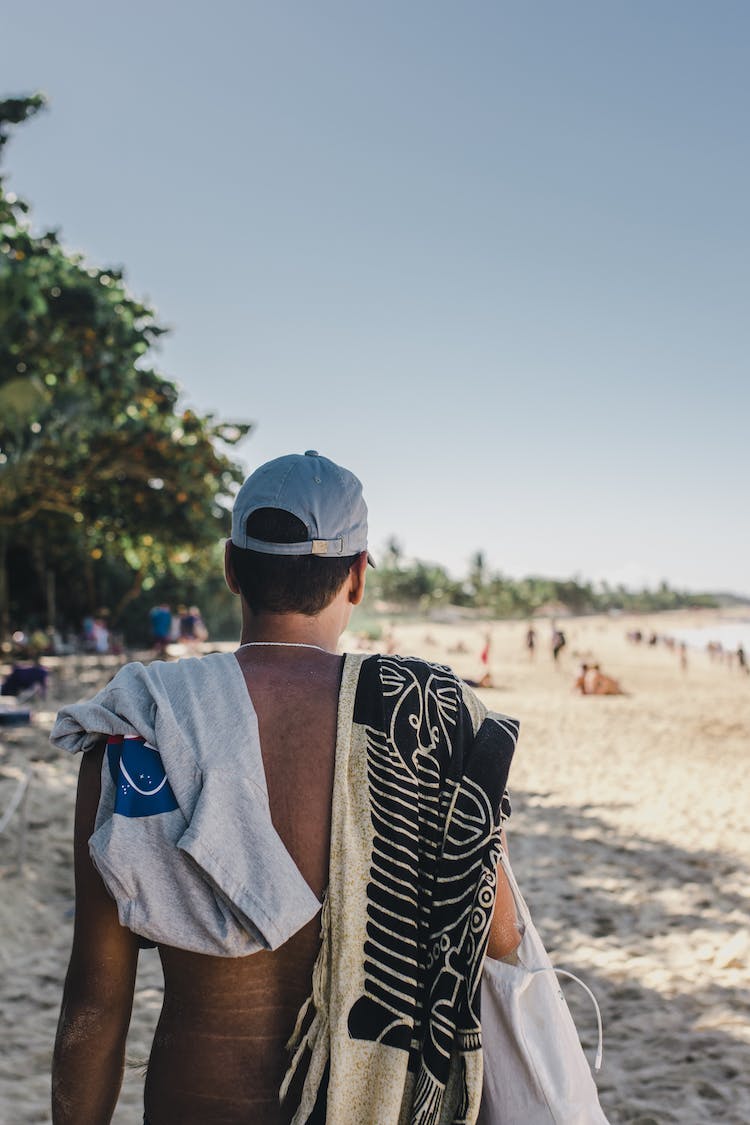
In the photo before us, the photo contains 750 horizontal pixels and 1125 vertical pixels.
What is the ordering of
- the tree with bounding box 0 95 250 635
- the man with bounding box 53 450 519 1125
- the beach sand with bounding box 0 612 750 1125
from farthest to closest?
1. the tree with bounding box 0 95 250 635
2. the beach sand with bounding box 0 612 750 1125
3. the man with bounding box 53 450 519 1125

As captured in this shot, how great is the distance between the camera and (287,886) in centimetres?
115

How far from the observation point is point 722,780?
32.4 ft

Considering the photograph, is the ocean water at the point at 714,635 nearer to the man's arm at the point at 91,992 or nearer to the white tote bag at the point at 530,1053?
the white tote bag at the point at 530,1053

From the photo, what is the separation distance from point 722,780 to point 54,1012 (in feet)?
27.0

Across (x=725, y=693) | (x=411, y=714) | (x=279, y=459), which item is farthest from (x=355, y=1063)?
(x=725, y=693)

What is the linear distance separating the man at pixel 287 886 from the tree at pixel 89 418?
340 inches

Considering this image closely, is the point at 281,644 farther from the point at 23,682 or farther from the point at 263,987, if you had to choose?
the point at 23,682

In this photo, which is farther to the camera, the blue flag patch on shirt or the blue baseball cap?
the blue baseball cap

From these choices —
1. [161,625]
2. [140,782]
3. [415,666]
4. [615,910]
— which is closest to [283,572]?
[415,666]

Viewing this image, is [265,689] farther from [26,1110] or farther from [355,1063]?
[26,1110]

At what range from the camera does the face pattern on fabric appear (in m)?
1.18

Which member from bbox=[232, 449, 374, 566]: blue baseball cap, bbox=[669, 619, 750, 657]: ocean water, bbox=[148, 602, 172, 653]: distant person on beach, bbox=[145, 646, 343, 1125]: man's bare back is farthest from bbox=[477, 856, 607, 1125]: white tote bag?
bbox=[669, 619, 750, 657]: ocean water

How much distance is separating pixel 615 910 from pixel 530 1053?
473 cm

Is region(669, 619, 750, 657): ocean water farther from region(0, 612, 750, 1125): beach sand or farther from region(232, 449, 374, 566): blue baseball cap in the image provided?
region(232, 449, 374, 566): blue baseball cap
